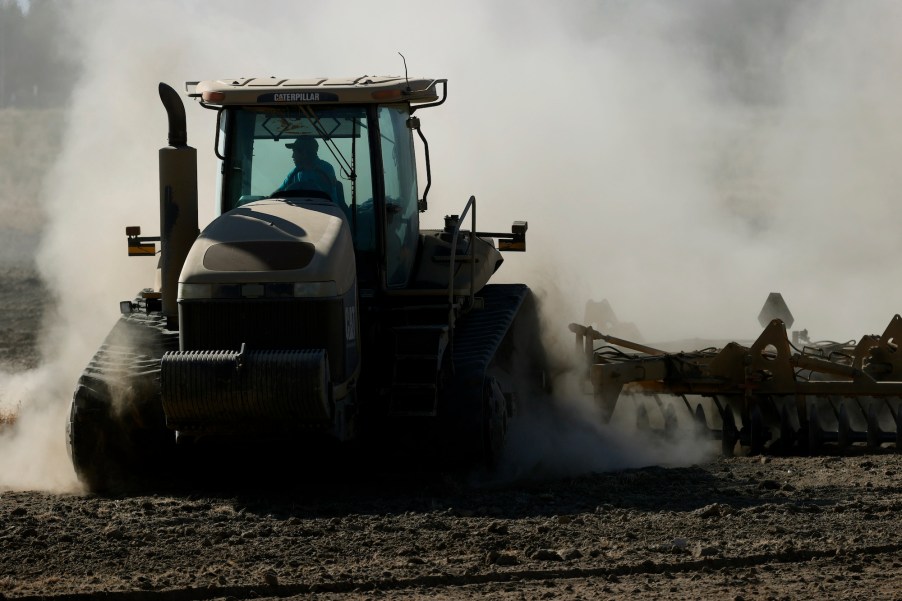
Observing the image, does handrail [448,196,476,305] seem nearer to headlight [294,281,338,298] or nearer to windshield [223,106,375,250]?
windshield [223,106,375,250]

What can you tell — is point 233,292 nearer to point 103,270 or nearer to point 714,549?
point 714,549

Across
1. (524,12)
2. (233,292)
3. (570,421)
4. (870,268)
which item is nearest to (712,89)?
(524,12)

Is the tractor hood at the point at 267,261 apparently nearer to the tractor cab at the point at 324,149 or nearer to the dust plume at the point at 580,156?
the tractor cab at the point at 324,149

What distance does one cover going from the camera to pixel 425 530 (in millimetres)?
8641

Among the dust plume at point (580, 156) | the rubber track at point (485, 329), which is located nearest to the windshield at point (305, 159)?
the rubber track at point (485, 329)

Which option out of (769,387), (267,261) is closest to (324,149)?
(267,261)

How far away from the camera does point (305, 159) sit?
10734 mm

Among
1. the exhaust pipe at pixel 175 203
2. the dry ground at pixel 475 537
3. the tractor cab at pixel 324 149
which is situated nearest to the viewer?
the dry ground at pixel 475 537

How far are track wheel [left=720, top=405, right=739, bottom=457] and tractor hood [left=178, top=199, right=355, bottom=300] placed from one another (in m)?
3.91

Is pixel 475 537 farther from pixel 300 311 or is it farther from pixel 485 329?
pixel 485 329

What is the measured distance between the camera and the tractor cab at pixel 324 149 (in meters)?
10.6

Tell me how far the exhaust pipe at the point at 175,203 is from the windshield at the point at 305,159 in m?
0.45

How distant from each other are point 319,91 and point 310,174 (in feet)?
1.86

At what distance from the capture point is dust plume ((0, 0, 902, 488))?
681 inches
